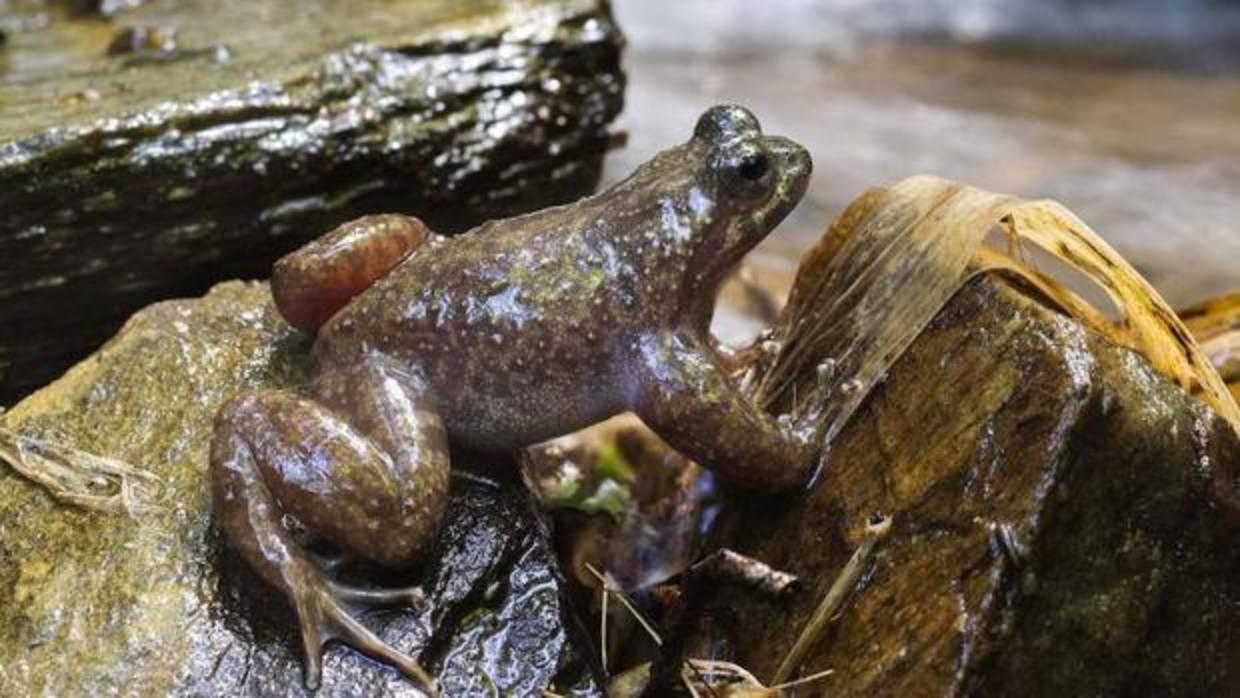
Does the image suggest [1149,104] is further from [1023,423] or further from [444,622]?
[444,622]

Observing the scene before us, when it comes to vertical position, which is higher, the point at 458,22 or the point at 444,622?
the point at 458,22

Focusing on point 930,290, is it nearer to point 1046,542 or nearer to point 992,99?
point 1046,542

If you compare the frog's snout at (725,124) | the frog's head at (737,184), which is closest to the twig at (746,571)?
the frog's head at (737,184)

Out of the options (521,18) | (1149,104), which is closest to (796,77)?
(1149,104)

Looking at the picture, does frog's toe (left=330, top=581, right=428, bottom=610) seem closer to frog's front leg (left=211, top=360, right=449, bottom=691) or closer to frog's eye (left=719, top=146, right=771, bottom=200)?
frog's front leg (left=211, top=360, right=449, bottom=691)

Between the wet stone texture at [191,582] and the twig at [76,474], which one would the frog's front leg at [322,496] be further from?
the twig at [76,474]

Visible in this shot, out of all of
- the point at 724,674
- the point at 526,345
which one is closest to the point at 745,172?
the point at 526,345
